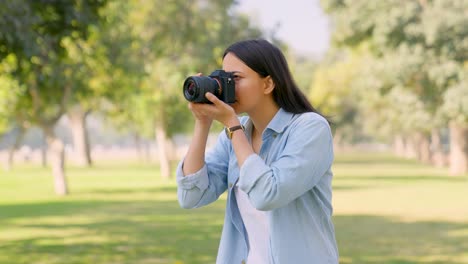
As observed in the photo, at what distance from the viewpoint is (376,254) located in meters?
11.2

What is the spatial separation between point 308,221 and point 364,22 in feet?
105

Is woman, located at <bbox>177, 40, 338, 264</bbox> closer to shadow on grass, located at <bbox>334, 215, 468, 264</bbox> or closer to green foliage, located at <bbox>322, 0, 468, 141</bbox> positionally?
shadow on grass, located at <bbox>334, 215, 468, 264</bbox>

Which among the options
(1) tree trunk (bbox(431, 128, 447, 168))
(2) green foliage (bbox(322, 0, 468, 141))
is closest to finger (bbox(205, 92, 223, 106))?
(2) green foliage (bbox(322, 0, 468, 141))

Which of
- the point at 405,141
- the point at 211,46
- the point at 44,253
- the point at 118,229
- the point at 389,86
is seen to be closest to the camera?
the point at 44,253

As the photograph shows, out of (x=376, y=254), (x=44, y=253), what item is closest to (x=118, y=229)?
(x=44, y=253)

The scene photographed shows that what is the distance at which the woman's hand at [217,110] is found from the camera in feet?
9.96

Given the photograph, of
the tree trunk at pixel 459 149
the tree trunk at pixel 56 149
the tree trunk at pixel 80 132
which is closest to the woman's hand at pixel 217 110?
the tree trunk at pixel 56 149

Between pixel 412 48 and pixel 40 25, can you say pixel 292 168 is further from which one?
pixel 412 48

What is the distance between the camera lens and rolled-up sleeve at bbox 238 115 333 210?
9.59 ft

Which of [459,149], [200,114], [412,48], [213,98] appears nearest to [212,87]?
[213,98]

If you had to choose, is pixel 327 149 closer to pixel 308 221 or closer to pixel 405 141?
pixel 308 221

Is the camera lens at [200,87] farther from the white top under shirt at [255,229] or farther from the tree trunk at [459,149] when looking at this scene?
the tree trunk at [459,149]

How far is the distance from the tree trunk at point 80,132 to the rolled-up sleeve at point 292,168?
52215 millimetres

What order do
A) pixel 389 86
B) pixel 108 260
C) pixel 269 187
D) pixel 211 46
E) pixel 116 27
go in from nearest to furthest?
1. pixel 269 187
2. pixel 108 260
3. pixel 116 27
4. pixel 211 46
5. pixel 389 86
